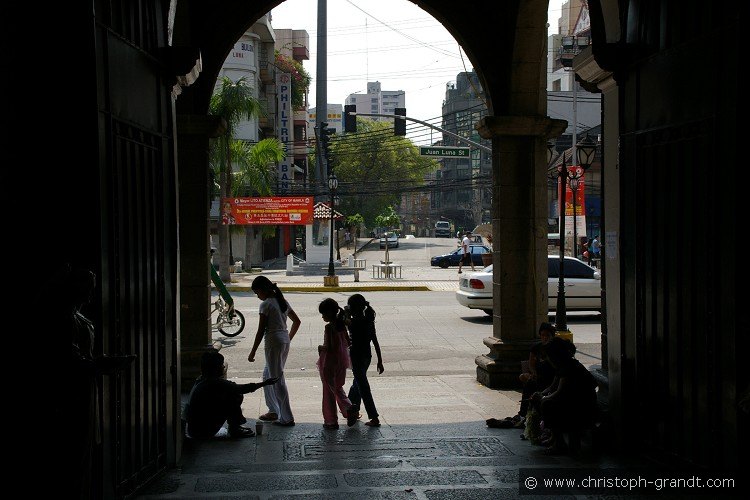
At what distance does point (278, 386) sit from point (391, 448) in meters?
1.80

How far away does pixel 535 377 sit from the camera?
838 cm

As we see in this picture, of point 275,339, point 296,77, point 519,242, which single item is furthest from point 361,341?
point 296,77

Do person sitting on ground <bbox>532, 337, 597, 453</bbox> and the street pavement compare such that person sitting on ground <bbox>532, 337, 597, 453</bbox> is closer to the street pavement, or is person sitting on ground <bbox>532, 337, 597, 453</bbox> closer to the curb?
the street pavement

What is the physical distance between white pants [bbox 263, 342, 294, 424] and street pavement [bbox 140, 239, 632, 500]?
210mm

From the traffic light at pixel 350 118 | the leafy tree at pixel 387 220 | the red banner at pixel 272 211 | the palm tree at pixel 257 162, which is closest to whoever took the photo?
the traffic light at pixel 350 118

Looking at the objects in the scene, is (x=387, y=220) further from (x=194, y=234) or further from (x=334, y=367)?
(x=334, y=367)

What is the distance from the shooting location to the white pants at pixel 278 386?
9172 mm

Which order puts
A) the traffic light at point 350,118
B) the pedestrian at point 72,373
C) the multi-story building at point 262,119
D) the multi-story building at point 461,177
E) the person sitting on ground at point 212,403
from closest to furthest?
the pedestrian at point 72,373
the person sitting on ground at point 212,403
the traffic light at point 350,118
the multi-story building at point 262,119
the multi-story building at point 461,177

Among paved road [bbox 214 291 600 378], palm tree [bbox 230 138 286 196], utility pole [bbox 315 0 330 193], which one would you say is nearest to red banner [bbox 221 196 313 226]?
palm tree [bbox 230 138 286 196]

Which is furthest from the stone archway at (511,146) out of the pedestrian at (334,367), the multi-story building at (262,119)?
the multi-story building at (262,119)

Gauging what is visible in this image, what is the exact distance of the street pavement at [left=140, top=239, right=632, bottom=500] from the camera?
6316 mm

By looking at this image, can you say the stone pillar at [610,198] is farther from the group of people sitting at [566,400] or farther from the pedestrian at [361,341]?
the pedestrian at [361,341]

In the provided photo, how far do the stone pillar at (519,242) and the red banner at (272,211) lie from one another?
24.8 metres

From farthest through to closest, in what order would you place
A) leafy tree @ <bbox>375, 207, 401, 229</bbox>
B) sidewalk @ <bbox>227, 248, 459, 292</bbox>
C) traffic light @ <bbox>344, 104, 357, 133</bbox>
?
leafy tree @ <bbox>375, 207, 401, 229</bbox>
sidewalk @ <bbox>227, 248, 459, 292</bbox>
traffic light @ <bbox>344, 104, 357, 133</bbox>
